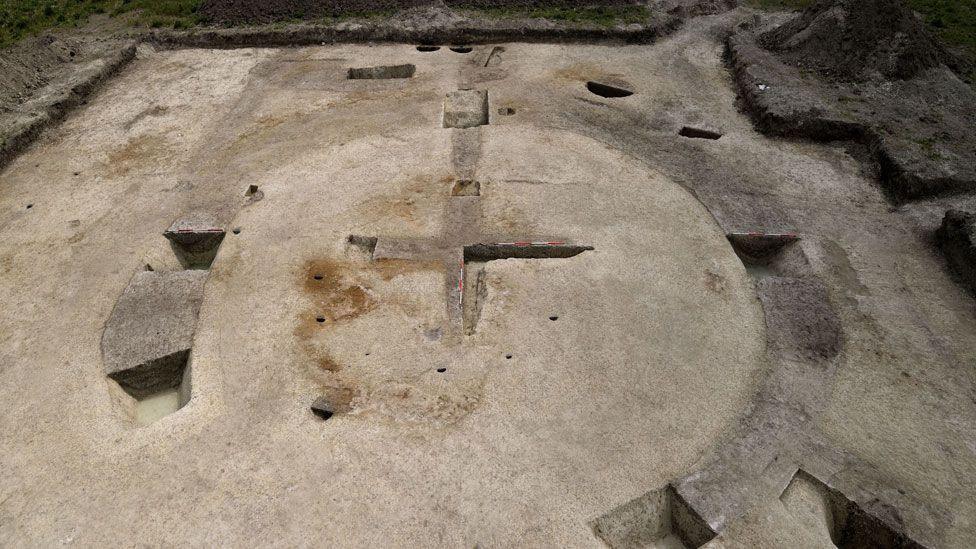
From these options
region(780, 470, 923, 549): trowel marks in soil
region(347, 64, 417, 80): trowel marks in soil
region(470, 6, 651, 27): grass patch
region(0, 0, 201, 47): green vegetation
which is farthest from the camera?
region(0, 0, 201, 47): green vegetation

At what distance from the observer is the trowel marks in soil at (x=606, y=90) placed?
35.2 feet

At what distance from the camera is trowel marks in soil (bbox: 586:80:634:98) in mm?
10743

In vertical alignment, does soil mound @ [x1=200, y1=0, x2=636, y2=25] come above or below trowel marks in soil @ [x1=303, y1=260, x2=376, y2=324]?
above

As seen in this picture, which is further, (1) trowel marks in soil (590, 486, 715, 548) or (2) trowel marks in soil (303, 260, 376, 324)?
(2) trowel marks in soil (303, 260, 376, 324)

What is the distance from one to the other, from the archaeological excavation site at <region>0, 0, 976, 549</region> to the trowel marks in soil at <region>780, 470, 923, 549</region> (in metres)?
0.02

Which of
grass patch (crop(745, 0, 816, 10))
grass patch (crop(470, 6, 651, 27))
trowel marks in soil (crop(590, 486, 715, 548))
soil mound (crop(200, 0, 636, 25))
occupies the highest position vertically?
soil mound (crop(200, 0, 636, 25))

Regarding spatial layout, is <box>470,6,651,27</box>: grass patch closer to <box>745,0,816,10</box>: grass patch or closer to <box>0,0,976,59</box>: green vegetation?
<box>0,0,976,59</box>: green vegetation

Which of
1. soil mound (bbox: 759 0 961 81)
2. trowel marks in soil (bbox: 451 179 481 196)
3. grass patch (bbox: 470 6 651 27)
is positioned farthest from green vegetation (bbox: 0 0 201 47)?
soil mound (bbox: 759 0 961 81)

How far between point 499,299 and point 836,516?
3656mm

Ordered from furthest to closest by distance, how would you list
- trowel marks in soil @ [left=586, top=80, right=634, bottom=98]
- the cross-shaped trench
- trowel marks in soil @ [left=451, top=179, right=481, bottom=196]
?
trowel marks in soil @ [left=586, top=80, right=634, bottom=98] < trowel marks in soil @ [left=451, top=179, right=481, bottom=196] < the cross-shaped trench

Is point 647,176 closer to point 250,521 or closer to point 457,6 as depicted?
point 250,521

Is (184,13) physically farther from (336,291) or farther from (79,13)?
(336,291)

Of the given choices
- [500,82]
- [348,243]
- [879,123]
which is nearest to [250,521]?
[348,243]

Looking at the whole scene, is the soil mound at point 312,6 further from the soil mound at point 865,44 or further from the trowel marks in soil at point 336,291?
the trowel marks in soil at point 336,291
